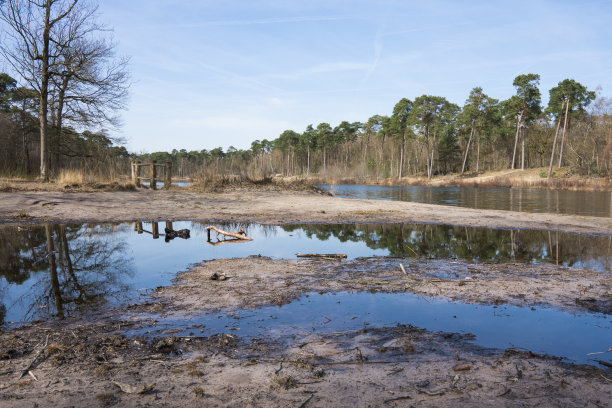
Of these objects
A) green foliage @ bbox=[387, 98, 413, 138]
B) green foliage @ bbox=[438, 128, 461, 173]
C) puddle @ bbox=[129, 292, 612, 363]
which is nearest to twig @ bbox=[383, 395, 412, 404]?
puddle @ bbox=[129, 292, 612, 363]

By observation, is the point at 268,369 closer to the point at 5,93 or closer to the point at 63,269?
the point at 63,269

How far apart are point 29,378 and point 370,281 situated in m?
4.08

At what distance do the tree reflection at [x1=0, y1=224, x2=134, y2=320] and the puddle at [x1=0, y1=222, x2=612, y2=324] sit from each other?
0.01 meters

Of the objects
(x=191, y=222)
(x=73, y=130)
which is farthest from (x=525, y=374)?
(x=73, y=130)

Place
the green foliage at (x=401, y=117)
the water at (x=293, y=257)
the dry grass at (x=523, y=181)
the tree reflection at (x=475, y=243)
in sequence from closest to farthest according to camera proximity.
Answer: the water at (x=293, y=257) → the tree reflection at (x=475, y=243) → the dry grass at (x=523, y=181) → the green foliage at (x=401, y=117)

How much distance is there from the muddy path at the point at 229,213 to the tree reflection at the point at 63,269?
3.02 meters

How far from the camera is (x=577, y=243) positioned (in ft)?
29.8

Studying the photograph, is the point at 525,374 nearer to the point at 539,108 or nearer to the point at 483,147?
the point at 539,108

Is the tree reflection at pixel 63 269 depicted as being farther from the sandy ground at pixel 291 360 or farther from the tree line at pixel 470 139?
the tree line at pixel 470 139

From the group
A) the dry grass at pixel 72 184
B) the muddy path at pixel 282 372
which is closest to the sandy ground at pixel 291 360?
the muddy path at pixel 282 372

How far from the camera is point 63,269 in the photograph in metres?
6.06

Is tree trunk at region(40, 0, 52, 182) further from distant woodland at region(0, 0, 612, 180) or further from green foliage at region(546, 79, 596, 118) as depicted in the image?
green foliage at region(546, 79, 596, 118)

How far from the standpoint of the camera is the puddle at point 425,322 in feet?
11.4

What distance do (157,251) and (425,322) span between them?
5708 millimetres
